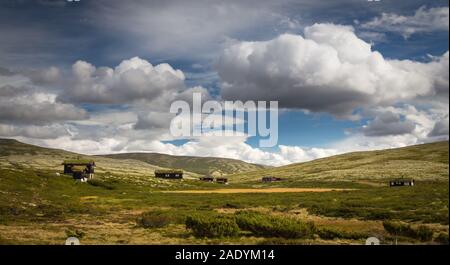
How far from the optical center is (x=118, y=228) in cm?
2534

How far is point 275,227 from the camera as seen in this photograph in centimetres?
2072

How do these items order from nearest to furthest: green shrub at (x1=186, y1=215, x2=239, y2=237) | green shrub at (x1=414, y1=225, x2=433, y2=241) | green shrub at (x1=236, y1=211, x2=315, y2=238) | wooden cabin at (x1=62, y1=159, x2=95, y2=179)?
green shrub at (x1=414, y1=225, x2=433, y2=241) < green shrub at (x1=236, y1=211, x2=315, y2=238) < green shrub at (x1=186, y1=215, x2=239, y2=237) < wooden cabin at (x1=62, y1=159, x2=95, y2=179)

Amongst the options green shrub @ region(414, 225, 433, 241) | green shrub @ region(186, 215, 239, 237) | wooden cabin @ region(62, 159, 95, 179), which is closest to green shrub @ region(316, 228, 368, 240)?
green shrub @ region(414, 225, 433, 241)

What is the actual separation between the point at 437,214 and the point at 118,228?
2196 centimetres

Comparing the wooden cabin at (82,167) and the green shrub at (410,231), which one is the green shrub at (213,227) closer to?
the green shrub at (410,231)

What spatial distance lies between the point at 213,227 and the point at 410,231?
10146mm

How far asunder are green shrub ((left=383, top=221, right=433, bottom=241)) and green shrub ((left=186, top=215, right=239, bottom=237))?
27.0ft

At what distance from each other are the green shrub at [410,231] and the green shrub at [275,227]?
412 centimetres

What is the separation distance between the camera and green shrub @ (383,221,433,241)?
63.7 feet

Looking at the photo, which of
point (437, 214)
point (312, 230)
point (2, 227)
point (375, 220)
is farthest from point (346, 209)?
point (2, 227)

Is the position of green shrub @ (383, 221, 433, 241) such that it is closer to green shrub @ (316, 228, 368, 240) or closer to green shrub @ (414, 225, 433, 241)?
green shrub @ (414, 225, 433, 241)
